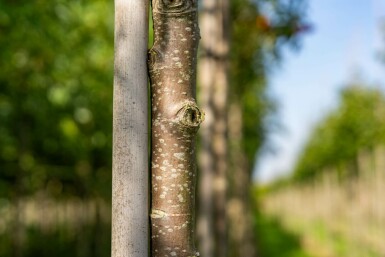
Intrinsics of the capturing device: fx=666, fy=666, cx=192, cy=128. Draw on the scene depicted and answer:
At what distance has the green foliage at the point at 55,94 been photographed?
830 centimetres

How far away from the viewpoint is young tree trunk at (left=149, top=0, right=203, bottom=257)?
218cm

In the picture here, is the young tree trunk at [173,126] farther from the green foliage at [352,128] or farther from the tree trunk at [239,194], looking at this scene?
the green foliage at [352,128]

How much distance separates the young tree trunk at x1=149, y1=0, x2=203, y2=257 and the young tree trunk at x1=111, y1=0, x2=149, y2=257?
4 cm

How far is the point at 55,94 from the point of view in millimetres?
12086

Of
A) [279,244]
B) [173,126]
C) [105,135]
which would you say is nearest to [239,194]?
[105,135]

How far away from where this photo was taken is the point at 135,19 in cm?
225

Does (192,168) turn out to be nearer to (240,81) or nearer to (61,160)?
(240,81)

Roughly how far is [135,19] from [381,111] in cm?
1845

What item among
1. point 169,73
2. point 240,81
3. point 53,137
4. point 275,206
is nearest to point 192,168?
point 169,73

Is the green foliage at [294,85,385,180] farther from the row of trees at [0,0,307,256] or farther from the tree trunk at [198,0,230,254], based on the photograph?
the tree trunk at [198,0,230,254]

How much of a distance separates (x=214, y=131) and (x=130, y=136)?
18.9 feet

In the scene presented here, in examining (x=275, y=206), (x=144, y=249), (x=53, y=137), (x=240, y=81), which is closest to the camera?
(x=144, y=249)

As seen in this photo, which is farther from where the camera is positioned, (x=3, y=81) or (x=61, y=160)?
(x=61, y=160)

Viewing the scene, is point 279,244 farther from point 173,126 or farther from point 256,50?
point 173,126
